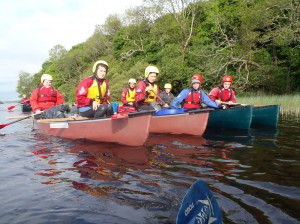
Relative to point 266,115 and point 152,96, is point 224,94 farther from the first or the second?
point 152,96

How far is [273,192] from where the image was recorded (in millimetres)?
3391

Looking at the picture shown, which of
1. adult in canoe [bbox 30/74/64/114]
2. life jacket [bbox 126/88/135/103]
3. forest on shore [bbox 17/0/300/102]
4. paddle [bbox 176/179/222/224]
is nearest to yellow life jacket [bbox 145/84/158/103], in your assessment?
life jacket [bbox 126/88/135/103]

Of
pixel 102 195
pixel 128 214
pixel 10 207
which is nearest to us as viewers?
pixel 128 214

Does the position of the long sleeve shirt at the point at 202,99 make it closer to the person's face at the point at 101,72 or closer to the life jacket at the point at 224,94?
the life jacket at the point at 224,94

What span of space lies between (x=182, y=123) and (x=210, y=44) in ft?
60.4

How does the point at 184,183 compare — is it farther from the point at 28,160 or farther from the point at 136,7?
the point at 136,7

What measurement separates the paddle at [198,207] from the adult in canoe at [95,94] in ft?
15.1

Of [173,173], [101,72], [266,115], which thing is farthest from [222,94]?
[173,173]

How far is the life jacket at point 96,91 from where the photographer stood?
6855 mm

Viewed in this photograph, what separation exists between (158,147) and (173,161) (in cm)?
135

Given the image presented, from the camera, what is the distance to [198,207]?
7.29ft

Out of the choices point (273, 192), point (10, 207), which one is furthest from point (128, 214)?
point (273, 192)

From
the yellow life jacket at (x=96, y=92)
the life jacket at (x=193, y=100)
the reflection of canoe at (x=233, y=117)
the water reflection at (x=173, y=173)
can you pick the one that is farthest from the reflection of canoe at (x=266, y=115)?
the yellow life jacket at (x=96, y=92)

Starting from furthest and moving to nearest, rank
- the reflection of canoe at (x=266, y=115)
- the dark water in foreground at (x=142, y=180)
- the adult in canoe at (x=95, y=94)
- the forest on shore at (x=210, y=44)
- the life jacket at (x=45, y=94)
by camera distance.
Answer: the forest on shore at (x=210, y=44) → the reflection of canoe at (x=266, y=115) → the life jacket at (x=45, y=94) → the adult in canoe at (x=95, y=94) → the dark water in foreground at (x=142, y=180)
